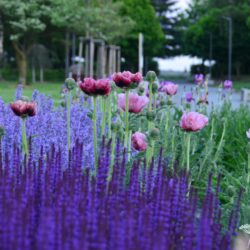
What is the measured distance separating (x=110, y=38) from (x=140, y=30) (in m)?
20.6

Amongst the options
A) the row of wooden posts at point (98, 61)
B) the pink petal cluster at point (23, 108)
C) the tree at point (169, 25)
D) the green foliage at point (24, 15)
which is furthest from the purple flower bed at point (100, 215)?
the tree at point (169, 25)

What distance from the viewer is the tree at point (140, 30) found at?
202 ft

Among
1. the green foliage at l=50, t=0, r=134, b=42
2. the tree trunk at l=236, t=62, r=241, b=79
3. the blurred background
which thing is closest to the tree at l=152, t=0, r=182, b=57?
the blurred background

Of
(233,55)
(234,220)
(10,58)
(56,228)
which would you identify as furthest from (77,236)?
(233,55)

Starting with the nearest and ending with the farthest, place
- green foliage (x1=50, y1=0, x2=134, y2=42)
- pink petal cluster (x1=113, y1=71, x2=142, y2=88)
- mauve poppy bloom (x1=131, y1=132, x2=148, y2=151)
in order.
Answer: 1. mauve poppy bloom (x1=131, y1=132, x2=148, y2=151)
2. pink petal cluster (x1=113, y1=71, x2=142, y2=88)
3. green foliage (x1=50, y1=0, x2=134, y2=42)

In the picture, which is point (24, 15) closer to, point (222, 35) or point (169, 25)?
point (222, 35)

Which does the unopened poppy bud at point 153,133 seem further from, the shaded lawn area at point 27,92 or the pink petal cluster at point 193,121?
the shaded lawn area at point 27,92

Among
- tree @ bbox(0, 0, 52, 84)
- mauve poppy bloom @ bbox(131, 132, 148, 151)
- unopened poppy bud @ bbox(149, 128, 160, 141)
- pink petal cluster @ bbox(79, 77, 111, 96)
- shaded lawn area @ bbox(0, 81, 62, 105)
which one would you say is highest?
tree @ bbox(0, 0, 52, 84)

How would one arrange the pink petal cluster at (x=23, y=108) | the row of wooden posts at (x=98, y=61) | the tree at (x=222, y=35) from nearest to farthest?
the pink petal cluster at (x=23, y=108)
the row of wooden posts at (x=98, y=61)
the tree at (x=222, y=35)

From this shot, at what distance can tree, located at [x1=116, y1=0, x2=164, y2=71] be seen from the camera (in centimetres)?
6169

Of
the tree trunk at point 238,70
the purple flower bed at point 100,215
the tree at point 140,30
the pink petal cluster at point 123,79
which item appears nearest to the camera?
the purple flower bed at point 100,215

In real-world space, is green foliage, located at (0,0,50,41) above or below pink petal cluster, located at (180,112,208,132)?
above

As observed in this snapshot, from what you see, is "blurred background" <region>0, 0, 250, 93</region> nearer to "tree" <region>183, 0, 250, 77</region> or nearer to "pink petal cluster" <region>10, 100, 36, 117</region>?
"tree" <region>183, 0, 250, 77</region>

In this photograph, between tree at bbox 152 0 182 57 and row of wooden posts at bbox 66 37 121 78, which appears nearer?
row of wooden posts at bbox 66 37 121 78
